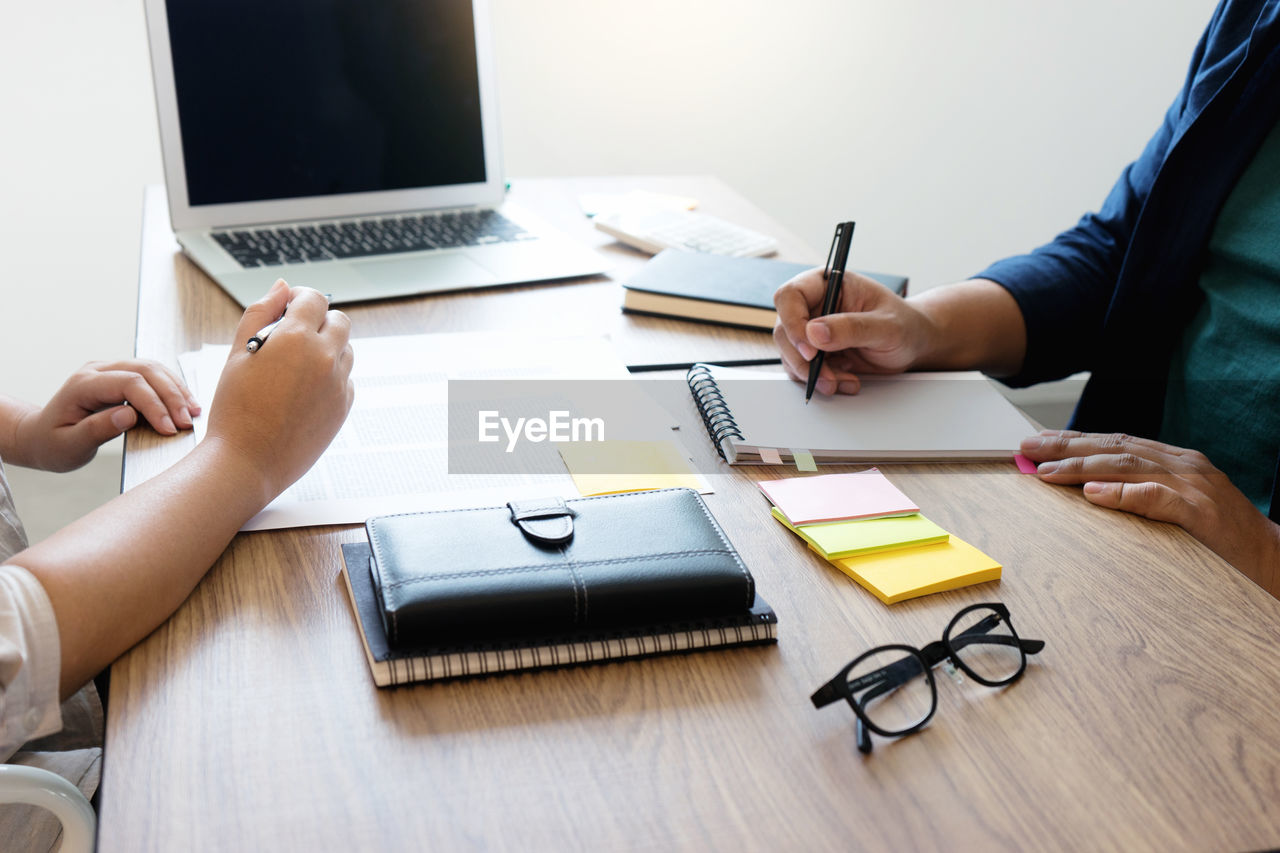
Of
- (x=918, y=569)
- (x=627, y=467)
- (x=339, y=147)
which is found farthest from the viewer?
(x=339, y=147)

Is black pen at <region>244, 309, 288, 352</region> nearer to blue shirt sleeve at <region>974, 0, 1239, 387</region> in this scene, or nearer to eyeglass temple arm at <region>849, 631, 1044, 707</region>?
eyeglass temple arm at <region>849, 631, 1044, 707</region>

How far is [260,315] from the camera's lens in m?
0.78

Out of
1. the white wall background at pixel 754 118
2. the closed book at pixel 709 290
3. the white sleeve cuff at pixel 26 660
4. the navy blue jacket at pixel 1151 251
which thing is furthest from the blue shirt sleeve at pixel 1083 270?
the white wall background at pixel 754 118

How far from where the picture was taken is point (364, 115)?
4.34 ft

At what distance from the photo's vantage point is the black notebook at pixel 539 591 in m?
0.58

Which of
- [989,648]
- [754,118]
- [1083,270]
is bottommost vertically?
[989,648]

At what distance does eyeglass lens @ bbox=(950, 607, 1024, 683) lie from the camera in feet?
2.04

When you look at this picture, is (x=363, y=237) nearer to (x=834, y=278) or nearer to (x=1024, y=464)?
(x=834, y=278)

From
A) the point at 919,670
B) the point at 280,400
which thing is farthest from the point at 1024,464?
the point at 280,400

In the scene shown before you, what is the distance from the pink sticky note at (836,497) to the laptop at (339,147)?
1.74 ft

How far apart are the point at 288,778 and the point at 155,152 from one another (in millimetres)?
2010

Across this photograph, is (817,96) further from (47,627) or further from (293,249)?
(47,627)

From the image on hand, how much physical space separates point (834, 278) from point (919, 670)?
45 cm

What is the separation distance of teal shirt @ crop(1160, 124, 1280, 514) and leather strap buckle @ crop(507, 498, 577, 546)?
0.81 m
